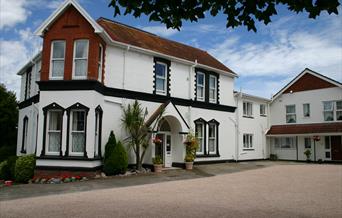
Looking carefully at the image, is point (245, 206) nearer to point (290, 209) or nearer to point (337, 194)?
point (290, 209)

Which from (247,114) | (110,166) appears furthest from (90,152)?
(247,114)

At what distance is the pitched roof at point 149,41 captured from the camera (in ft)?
71.7

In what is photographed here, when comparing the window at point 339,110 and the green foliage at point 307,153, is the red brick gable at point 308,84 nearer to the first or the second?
the window at point 339,110

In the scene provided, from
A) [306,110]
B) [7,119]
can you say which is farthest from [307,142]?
[7,119]

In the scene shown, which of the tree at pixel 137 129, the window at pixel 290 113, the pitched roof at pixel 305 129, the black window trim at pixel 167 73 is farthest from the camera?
the window at pixel 290 113

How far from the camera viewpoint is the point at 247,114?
1244 inches

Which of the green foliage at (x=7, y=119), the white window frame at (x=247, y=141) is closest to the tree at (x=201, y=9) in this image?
the white window frame at (x=247, y=141)

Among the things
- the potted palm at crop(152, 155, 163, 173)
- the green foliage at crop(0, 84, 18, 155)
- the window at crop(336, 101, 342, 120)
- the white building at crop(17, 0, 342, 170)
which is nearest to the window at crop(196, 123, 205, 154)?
the white building at crop(17, 0, 342, 170)

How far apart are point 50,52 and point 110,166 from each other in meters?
6.85

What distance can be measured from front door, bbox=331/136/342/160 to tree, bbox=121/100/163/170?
1785 centimetres

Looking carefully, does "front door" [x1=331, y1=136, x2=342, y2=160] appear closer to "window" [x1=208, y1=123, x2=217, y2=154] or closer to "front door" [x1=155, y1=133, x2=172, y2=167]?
"window" [x1=208, y1=123, x2=217, y2=154]

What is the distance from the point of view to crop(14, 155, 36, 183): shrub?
1716cm

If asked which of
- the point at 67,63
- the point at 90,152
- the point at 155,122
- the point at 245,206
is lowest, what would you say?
the point at 245,206

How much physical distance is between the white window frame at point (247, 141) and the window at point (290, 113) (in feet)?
15.3
